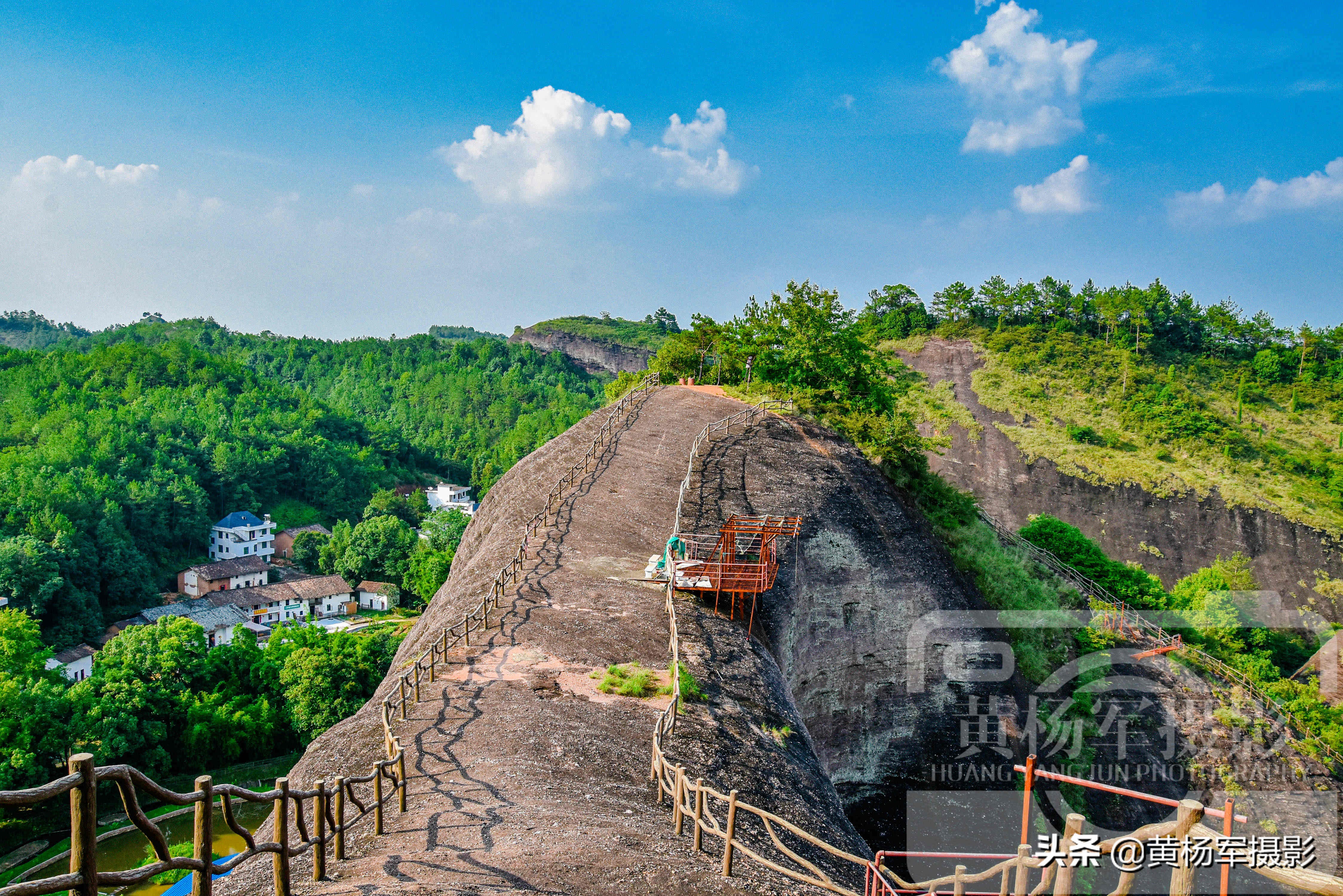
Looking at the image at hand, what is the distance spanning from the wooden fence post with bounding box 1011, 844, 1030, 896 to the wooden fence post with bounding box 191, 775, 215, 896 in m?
4.95

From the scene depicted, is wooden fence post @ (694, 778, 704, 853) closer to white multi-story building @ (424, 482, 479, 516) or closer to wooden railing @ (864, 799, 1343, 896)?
wooden railing @ (864, 799, 1343, 896)

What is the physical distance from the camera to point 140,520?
72.3 metres

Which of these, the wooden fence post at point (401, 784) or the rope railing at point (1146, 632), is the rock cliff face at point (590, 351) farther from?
the wooden fence post at point (401, 784)

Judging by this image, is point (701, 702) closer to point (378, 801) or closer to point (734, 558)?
point (378, 801)

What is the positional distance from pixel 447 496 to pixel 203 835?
103m

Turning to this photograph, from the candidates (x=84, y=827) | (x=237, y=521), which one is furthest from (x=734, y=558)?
(x=237, y=521)

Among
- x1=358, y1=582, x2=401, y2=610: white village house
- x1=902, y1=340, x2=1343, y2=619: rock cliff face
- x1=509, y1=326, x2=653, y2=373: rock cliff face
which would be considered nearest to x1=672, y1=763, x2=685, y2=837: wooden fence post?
x1=902, y1=340, x2=1343, y2=619: rock cliff face

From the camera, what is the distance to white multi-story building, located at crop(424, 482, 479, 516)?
101938 millimetres

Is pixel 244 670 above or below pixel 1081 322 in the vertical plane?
below

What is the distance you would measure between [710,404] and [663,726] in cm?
2152

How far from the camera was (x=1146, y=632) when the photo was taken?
90.9 feet

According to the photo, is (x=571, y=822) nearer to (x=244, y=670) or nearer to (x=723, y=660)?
(x=723, y=660)

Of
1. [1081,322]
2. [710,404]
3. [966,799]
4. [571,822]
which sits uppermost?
[1081,322]

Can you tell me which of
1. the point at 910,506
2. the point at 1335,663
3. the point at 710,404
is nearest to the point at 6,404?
the point at 710,404
